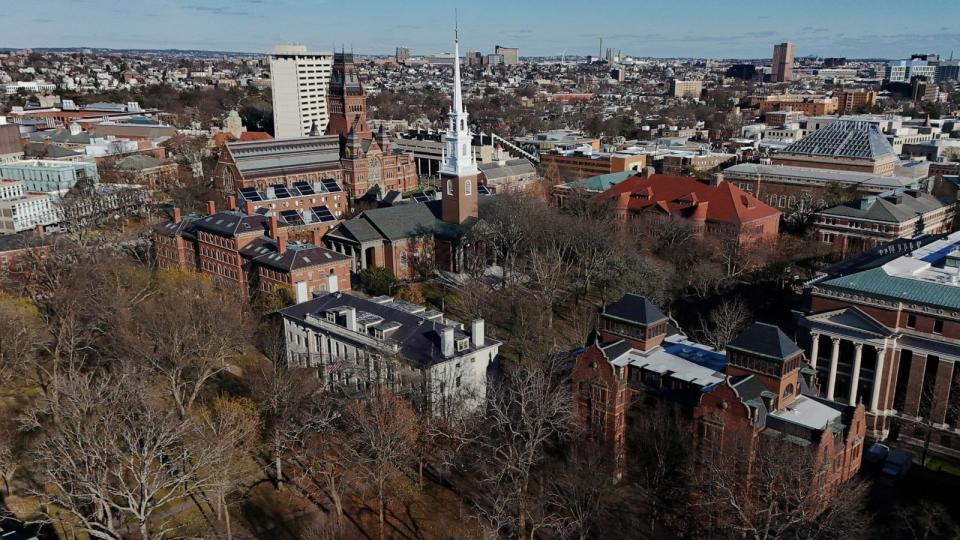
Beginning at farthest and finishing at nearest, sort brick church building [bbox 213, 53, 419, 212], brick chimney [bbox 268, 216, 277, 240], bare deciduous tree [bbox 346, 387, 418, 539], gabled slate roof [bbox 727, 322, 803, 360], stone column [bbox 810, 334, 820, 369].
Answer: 1. brick church building [bbox 213, 53, 419, 212]
2. brick chimney [bbox 268, 216, 277, 240]
3. stone column [bbox 810, 334, 820, 369]
4. bare deciduous tree [bbox 346, 387, 418, 539]
5. gabled slate roof [bbox 727, 322, 803, 360]

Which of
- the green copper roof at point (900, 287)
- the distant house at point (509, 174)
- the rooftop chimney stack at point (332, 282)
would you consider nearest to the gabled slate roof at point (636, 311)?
the green copper roof at point (900, 287)

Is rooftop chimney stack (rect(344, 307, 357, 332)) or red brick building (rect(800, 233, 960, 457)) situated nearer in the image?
red brick building (rect(800, 233, 960, 457))

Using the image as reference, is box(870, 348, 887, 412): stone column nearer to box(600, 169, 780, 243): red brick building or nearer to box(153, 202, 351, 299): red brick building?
box(600, 169, 780, 243): red brick building

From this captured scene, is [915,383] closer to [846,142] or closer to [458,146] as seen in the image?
[458,146]

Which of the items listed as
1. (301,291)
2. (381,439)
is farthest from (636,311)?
(301,291)

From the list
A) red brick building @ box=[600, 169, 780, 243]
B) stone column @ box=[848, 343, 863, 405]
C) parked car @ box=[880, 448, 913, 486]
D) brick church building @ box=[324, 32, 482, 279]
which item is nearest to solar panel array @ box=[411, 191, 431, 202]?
brick church building @ box=[324, 32, 482, 279]

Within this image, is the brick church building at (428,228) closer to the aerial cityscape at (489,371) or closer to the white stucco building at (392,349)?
the aerial cityscape at (489,371)
